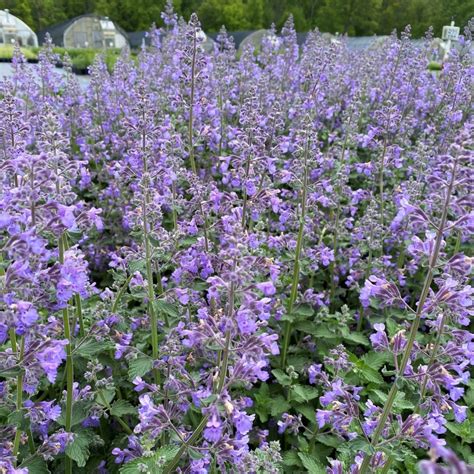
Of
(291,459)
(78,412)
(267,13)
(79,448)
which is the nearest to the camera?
(79,448)

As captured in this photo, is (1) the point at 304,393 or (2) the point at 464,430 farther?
(1) the point at 304,393

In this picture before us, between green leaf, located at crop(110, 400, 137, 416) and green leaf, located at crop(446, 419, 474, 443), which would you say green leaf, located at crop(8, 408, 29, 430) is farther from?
green leaf, located at crop(446, 419, 474, 443)

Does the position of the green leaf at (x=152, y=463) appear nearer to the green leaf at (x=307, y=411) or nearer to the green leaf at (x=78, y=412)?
the green leaf at (x=78, y=412)

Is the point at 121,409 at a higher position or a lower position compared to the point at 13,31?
lower

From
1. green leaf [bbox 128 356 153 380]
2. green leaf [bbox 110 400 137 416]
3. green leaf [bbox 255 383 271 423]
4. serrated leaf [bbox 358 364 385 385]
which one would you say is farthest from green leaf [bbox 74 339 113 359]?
serrated leaf [bbox 358 364 385 385]

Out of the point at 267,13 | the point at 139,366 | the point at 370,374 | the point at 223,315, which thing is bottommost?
the point at 370,374

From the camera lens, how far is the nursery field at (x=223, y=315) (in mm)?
2578

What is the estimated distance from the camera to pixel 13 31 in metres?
43.8

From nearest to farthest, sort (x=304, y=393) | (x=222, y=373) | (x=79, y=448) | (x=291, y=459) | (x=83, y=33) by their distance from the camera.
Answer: (x=222, y=373)
(x=79, y=448)
(x=291, y=459)
(x=304, y=393)
(x=83, y=33)

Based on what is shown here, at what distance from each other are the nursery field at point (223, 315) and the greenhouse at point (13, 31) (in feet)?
137

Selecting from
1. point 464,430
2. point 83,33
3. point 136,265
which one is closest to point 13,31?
point 83,33

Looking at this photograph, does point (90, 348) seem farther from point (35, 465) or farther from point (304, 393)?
point (304, 393)

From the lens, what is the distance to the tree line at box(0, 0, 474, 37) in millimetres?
55438

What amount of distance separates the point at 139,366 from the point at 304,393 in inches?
56.3
